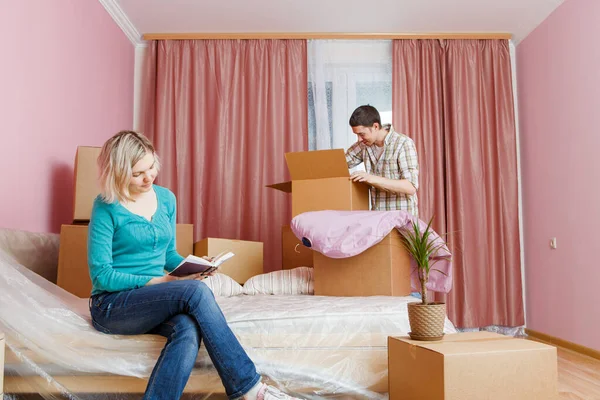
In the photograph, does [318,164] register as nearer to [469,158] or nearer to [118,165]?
[118,165]

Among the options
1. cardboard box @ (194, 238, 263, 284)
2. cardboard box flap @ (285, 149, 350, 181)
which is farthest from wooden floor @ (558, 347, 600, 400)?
cardboard box @ (194, 238, 263, 284)

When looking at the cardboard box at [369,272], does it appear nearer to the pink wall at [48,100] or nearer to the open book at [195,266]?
the open book at [195,266]

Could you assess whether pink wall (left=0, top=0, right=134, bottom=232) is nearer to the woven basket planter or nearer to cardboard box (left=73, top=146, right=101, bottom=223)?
cardboard box (left=73, top=146, right=101, bottom=223)

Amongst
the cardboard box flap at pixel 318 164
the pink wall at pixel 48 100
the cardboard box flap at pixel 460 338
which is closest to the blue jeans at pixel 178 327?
the cardboard box flap at pixel 460 338

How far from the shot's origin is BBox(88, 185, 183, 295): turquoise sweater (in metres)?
1.67

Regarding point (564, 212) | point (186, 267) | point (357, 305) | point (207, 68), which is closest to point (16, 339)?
point (186, 267)

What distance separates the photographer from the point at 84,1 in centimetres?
311

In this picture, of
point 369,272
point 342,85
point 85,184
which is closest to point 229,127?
point 342,85

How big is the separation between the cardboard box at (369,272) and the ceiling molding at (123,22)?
7.19 ft

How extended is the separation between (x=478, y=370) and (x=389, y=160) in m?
Result: 1.46

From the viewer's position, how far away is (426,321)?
5.47ft

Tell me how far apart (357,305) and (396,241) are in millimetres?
413

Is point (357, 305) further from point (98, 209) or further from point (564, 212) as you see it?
point (564, 212)

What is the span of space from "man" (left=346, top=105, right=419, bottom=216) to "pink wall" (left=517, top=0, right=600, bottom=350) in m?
1.10
